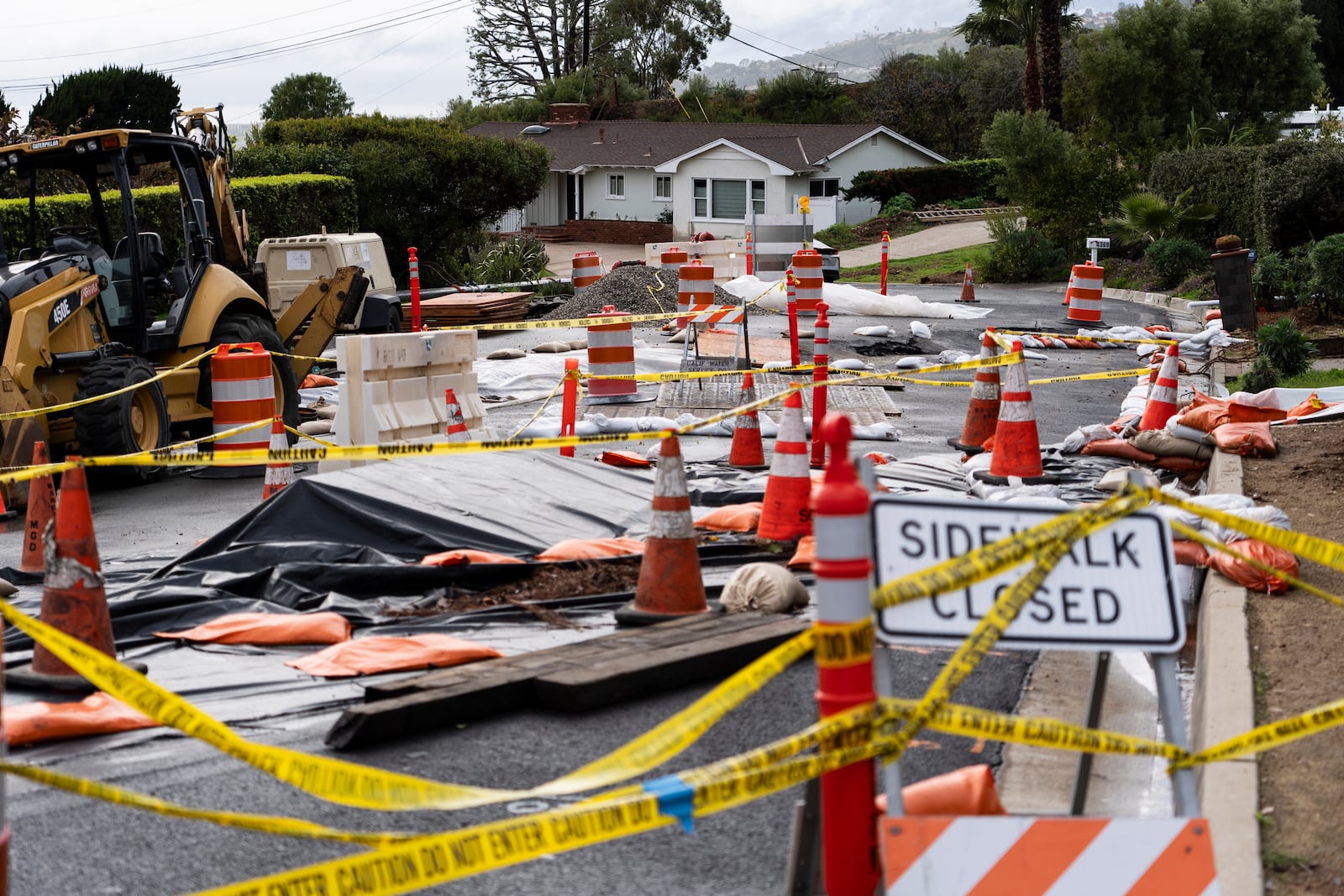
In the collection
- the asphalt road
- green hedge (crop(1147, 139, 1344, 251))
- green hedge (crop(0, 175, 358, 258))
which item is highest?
green hedge (crop(0, 175, 358, 258))

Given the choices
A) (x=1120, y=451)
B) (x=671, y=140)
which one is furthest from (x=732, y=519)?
(x=671, y=140)

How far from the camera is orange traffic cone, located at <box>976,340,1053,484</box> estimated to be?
9742mm

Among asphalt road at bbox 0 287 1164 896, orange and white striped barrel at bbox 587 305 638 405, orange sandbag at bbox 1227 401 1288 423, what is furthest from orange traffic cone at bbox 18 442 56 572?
orange sandbag at bbox 1227 401 1288 423

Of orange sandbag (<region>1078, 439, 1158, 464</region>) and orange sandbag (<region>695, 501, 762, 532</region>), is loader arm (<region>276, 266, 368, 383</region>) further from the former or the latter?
orange sandbag (<region>1078, 439, 1158, 464</region>)

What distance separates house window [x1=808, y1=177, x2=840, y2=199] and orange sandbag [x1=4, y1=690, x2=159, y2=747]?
53494 mm

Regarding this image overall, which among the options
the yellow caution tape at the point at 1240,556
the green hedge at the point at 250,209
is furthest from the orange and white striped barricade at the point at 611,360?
the yellow caution tape at the point at 1240,556

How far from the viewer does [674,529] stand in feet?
21.5

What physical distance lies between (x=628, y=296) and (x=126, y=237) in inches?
566

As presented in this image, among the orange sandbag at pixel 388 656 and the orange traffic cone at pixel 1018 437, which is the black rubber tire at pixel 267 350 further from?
the orange sandbag at pixel 388 656

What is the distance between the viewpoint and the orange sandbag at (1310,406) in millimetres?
11703

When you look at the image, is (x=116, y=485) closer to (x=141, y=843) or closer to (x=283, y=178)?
(x=141, y=843)

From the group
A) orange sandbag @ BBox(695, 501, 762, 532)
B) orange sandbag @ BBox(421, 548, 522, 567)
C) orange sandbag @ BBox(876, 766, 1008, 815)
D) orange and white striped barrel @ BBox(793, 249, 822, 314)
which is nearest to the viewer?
orange sandbag @ BBox(876, 766, 1008, 815)

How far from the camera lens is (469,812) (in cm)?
460

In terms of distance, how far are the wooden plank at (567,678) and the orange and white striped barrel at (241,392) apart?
516cm
